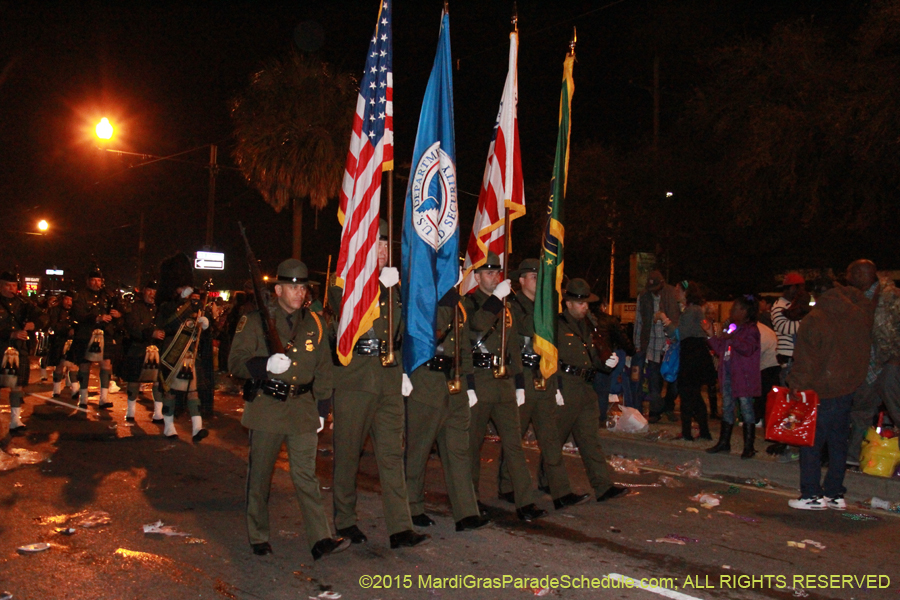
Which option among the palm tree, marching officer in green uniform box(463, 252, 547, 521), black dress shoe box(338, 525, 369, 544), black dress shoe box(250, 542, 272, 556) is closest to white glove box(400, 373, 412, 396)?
marching officer in green uniform box(463, 252, 547, 521)

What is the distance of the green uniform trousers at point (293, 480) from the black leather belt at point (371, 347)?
74 cm

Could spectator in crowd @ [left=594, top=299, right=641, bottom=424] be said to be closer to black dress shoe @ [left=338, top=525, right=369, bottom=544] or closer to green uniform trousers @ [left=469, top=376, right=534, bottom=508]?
green uniform trousers @ [left=469, top=376, right=534, bottom=508]

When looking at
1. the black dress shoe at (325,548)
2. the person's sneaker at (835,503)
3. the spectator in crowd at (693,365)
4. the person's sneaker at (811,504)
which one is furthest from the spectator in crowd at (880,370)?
the black dress shoe at (325,548)

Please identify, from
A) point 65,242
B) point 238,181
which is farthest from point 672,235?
point 65,242

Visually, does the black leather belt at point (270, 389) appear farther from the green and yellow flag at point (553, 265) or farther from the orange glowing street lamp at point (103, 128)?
the orange glowing street lamp at point (103, 128)

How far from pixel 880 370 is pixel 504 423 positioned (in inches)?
169

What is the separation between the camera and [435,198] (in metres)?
6.40

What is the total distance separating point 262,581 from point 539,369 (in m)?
3.12

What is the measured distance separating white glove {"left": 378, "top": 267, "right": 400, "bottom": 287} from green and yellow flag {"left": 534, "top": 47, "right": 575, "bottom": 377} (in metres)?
1.68

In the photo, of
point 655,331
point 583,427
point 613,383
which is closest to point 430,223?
point 583,427

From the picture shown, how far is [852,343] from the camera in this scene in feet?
23.2

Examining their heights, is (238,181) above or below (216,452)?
above

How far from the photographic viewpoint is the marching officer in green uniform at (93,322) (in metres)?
12.6

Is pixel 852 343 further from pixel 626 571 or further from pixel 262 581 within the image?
pixel 262 581
